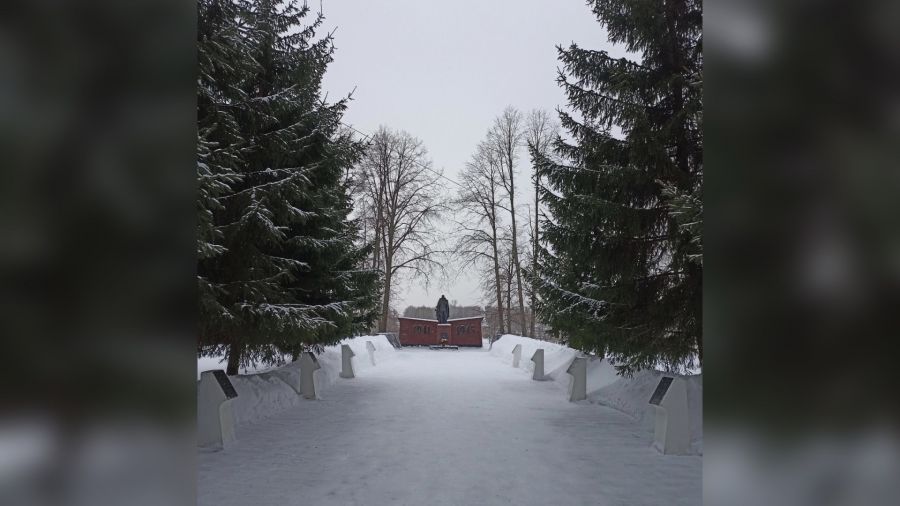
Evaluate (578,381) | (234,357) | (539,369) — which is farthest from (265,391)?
(539,369)

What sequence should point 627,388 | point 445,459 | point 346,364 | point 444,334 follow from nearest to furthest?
point 445,459 < point 627,388 < point 346,364 < point 444,334

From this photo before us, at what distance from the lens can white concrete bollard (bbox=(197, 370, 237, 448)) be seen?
17.1ft

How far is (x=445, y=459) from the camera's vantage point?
481cm

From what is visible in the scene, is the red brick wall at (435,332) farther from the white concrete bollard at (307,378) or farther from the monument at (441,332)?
the white concrete bollard at (307,378)

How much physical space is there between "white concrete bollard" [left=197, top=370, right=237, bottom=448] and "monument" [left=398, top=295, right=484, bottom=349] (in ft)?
57.8

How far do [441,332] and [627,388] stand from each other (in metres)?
15.6

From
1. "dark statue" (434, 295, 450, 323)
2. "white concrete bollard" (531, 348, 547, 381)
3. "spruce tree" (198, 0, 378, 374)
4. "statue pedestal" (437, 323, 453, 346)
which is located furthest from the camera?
"dark statue" (434, 295, 450, 323)

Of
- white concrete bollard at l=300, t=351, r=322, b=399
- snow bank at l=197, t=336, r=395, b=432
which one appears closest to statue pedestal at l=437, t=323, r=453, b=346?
snow bank at l=197, t=336, r=395, b=432

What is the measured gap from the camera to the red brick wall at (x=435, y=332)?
75.9 ft

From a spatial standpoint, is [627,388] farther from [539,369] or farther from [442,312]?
[442,312]

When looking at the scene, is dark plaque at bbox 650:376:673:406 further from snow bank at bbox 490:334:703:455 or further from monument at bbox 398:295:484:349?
monument at bbox 398:295:484:349
